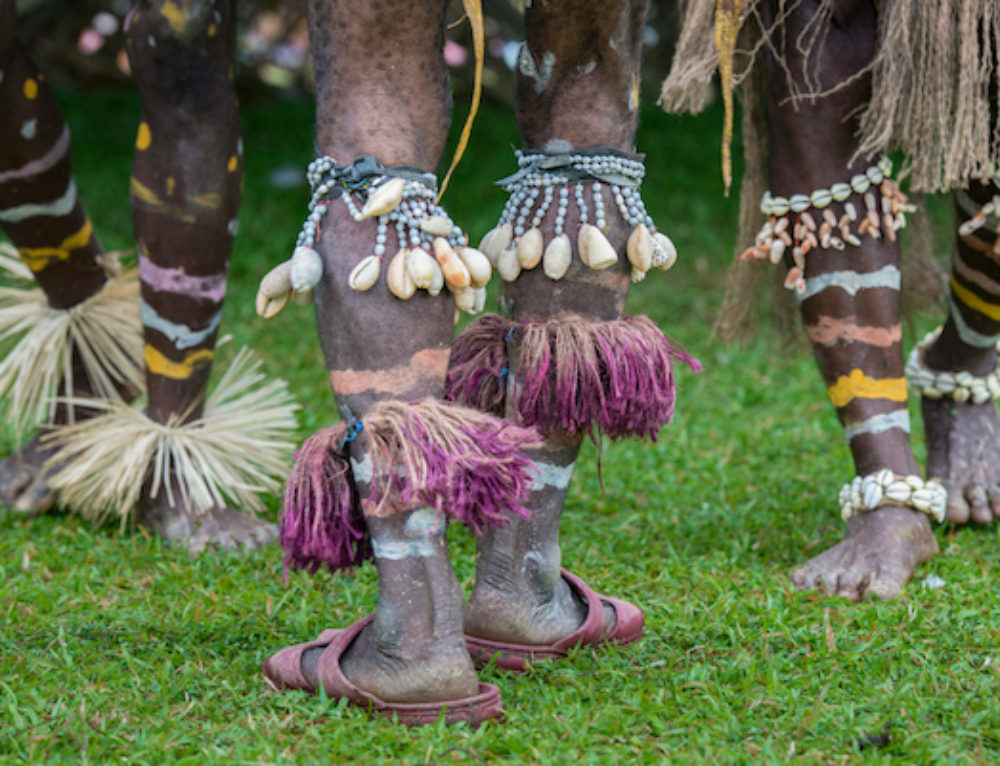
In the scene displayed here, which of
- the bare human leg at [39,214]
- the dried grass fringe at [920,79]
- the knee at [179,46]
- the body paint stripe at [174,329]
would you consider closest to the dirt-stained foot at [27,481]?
the bare human leg at [39,214]

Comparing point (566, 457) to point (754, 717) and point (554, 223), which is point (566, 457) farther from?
point (754, 717)

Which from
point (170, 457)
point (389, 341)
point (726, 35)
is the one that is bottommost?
point (170, 457)

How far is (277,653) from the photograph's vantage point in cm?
159

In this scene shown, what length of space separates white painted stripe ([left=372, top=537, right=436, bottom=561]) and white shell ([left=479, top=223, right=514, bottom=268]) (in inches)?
17.5

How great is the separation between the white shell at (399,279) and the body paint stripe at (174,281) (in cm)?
111

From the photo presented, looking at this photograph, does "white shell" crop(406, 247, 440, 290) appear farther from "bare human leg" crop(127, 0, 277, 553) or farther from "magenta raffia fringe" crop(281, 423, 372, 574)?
"bare human leg" crop(127, 0, 277, 553)

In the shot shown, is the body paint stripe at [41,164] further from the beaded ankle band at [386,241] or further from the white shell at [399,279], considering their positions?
the white shell at [399,279]

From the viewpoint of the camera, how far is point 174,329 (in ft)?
7.98

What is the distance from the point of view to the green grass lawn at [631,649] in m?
1.39

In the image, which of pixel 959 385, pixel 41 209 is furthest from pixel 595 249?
pixel 41 209

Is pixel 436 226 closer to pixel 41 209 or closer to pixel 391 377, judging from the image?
pixel 391 377

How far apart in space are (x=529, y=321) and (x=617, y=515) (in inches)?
43.0

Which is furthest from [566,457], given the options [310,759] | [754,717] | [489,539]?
[310,759]

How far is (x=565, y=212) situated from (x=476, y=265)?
23cm
